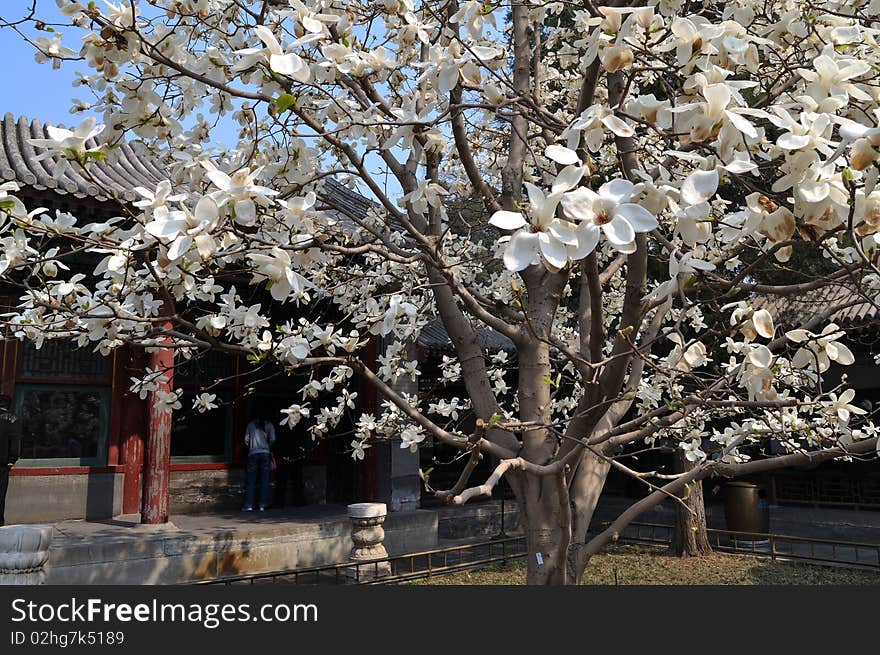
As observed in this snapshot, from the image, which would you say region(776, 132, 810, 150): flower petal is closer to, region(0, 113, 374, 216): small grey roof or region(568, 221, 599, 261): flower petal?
region(568, 221, 599, 261): flower petal

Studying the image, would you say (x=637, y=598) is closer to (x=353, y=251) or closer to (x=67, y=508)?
(x=353, y=251)

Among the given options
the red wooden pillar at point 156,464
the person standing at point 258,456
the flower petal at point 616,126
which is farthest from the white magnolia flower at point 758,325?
the person standing at point 258,456

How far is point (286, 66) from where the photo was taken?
1.88 metres

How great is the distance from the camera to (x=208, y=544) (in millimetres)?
7246

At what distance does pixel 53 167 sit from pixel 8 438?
3.14m

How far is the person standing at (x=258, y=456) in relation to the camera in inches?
356

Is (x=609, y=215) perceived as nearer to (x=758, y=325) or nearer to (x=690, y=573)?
(x=758, y=325)

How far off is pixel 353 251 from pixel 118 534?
233 inches

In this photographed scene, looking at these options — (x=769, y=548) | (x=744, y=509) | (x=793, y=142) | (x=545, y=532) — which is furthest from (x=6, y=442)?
(x=744, y=509)

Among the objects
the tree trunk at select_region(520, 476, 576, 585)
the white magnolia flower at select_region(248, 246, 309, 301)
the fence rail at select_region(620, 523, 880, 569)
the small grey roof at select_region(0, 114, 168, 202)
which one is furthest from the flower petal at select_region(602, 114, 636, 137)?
the fence rail at select_region(620, 523, 880, 569)

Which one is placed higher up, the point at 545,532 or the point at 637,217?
the point at 637,217

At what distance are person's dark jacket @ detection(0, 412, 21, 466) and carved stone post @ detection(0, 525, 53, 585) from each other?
109 inches

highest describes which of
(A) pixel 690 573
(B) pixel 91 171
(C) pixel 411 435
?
(B) pixel 91 171

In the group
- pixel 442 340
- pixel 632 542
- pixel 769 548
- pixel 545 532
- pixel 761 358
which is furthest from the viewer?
pixel 632 542
